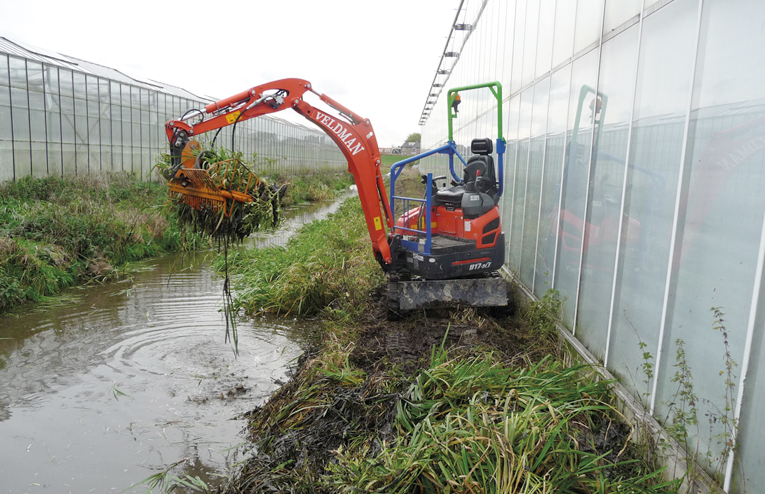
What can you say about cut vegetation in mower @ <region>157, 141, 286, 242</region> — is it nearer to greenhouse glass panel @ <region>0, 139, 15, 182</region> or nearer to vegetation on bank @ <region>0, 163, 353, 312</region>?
vegetation on bank @ <region>0, 163, 353, 312</region>

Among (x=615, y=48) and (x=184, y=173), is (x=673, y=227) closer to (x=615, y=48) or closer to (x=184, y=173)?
(x=615, y=48)

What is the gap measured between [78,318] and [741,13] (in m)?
8.52

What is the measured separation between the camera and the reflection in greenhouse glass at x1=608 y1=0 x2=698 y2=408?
3719 mm

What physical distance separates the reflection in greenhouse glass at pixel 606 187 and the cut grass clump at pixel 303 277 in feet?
11.9

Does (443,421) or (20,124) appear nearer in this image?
(443,421)

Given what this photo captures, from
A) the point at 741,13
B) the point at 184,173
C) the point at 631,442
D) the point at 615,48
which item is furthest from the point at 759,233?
the point at 184,173

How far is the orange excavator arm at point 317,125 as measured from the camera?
582 centimetres

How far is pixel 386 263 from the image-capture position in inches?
291

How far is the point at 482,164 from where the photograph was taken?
23.9 feet

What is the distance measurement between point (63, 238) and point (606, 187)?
958 cm

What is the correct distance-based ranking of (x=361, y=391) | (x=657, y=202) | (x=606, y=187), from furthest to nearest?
(x=606, y=187)
(x=361, y=391)
(x=657, y=202)

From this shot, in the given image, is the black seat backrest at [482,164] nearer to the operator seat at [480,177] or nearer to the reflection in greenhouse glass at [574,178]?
the operator seat at [480,177]

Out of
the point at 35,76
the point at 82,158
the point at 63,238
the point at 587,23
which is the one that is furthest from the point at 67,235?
the point at 587,23

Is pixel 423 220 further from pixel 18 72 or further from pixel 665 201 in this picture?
pixel 18 72
